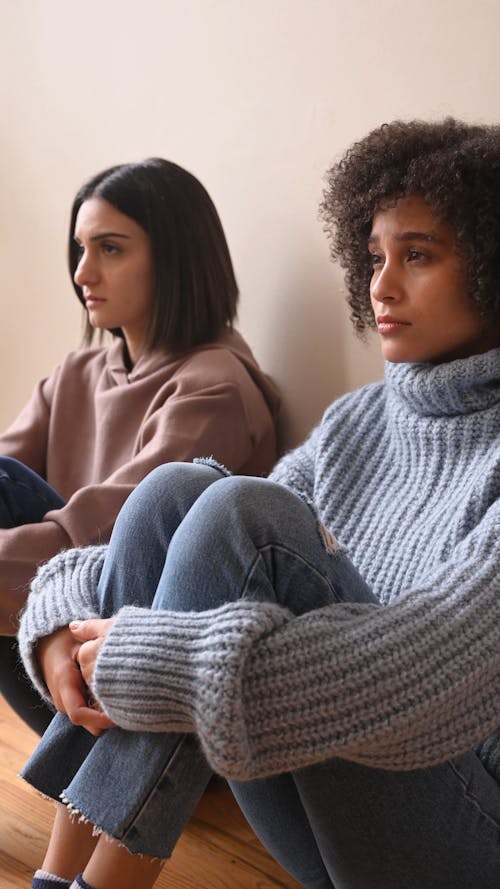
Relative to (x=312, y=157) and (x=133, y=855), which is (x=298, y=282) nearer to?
(x=312, y=157)

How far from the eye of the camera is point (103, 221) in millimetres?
1732

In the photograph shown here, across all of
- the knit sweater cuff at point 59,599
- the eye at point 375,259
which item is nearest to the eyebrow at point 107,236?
the eye at point 375,259

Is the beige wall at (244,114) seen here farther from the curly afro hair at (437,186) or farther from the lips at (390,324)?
the lips at (390,324)

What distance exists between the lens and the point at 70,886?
1.05 m

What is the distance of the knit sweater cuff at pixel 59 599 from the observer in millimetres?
1063

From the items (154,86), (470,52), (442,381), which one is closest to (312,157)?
(470,52)

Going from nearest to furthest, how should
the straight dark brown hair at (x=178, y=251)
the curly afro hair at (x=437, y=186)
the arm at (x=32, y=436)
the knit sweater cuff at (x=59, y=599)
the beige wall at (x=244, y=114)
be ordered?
the knit sweater cuff at (x=59, y=599), the curly afro hair at (x=437, y=186), the beige wall at (x=244, y=114), the straight dark brown hair at (x=178, y=251), the arm at (x=32, y=436)

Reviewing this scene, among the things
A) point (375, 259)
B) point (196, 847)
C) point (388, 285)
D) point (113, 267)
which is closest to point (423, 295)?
point (388, 285)

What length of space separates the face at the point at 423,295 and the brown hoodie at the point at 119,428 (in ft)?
1.45

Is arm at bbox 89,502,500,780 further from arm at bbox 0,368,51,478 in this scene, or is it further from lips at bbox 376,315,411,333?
arm at bbox 0,368,51,478

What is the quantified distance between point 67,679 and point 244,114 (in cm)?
112

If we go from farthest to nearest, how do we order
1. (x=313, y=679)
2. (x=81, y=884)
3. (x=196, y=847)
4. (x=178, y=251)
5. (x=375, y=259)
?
(x=178, y=251) → (x=196, y=847) → (x=375, y=259) → (x=81, y=884) → (x=313, y=679)

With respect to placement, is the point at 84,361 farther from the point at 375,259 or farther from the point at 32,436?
the point at 375,259

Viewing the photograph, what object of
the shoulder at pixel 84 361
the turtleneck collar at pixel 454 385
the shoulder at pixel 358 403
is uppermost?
the turtleneck collar at pixel 454 385
